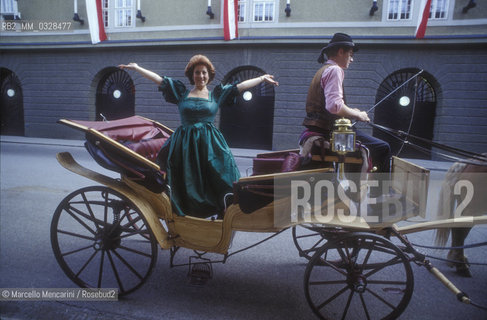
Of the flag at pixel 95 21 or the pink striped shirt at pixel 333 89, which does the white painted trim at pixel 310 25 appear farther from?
the pink striped shirt at pixel 333 89

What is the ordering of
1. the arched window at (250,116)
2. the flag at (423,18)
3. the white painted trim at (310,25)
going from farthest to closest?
1. the arched window at (250,116)
2. the white painted trim at (310,25)
3. the flag at (423,18)

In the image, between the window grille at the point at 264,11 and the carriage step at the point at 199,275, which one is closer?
the carriage step at the point at 199,275

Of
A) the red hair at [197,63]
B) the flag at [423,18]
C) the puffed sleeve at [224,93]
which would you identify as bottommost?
the puffed sleeve at [224,93]

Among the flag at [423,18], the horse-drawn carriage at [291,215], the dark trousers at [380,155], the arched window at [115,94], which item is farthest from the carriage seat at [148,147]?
the arched window at [115,94]

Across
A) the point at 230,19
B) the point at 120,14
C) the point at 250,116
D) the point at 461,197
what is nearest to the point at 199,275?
the point at 461,197

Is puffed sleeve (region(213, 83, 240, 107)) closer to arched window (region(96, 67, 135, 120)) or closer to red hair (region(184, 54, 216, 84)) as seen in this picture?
red hair (region(184, 54, 216, 84))

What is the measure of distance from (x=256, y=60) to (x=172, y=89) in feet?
31.1

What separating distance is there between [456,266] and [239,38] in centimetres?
1051

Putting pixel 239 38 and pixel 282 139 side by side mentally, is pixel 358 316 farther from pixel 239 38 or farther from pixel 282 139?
pixel 239 38

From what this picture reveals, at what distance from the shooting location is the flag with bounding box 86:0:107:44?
11398 millimetres

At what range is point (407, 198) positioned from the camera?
2.28 meters

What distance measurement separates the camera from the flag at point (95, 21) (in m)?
11.4

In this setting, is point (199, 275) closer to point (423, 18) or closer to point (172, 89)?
point (172, 89)

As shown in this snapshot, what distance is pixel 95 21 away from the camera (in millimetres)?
11789
